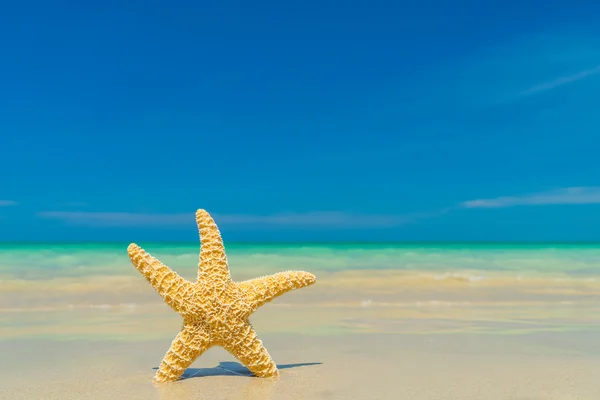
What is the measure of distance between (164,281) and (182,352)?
586 mm

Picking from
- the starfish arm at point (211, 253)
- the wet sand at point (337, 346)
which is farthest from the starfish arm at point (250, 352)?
the starfish arm at point (211, 253)

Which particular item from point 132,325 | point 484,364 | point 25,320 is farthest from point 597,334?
point 25,320

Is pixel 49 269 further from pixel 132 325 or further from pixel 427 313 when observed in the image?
pixel 427 313

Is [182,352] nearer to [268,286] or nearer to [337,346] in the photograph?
[268,286]

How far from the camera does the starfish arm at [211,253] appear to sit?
15.6 ft

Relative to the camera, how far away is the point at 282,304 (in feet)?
29.4

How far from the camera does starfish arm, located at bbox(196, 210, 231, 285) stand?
4758mm

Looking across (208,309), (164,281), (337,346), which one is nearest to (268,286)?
(208,309)

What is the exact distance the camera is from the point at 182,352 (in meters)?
4.64

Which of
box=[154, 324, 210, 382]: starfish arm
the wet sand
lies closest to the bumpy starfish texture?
box=[154, 324, 210, 382]: starfish arm

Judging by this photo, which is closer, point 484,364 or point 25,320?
point 484,364

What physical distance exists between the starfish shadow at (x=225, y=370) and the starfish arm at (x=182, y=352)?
0.19 m

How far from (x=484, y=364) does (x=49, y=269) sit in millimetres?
13833

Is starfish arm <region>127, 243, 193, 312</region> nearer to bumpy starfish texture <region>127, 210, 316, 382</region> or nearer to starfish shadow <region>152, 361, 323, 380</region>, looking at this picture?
bumpy starfish texture <region>127, 210, 316, 382</region>
